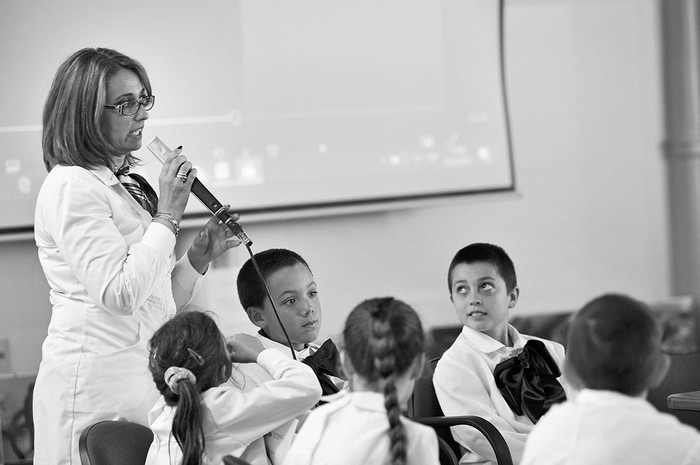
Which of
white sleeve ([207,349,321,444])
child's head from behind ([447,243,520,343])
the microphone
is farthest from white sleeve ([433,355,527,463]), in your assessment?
the microphone

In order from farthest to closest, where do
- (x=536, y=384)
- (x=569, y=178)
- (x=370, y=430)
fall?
(x=569, y=178), (x=536, y=384), (x=370, y=430)

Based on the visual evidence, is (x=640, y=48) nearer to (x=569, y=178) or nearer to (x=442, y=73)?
(x=569, y=178)

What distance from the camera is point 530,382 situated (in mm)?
2354

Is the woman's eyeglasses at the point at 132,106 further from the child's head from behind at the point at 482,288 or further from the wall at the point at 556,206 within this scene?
the wall at the point at 556,206

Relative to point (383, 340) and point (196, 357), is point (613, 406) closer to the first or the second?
point (383, 340)

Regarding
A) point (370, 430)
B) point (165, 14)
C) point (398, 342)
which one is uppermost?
point (165, 14)

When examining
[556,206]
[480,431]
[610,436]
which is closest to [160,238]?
[480,431]

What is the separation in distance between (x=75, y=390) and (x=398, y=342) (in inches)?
30.0

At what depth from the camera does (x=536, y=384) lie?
7.70 feet

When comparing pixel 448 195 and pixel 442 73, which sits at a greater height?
pixel 442 73

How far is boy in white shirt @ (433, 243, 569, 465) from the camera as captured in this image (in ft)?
7.72

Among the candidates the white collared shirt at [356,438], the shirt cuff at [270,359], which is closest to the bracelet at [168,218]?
the shirt cuff at [270,359]

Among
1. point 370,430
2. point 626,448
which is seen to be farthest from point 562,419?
point 370,430

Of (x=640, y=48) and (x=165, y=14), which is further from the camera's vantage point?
(x=640, y=48)
